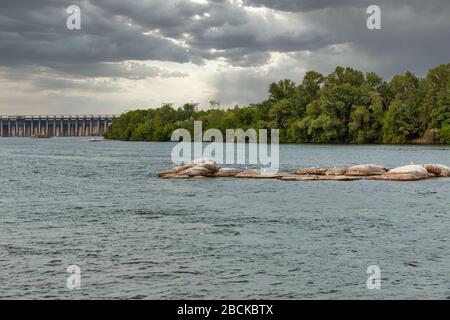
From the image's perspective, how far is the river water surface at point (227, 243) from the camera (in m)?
22.9

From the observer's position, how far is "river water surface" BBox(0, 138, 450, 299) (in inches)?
902

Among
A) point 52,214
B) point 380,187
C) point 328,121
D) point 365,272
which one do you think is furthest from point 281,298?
point 328,121

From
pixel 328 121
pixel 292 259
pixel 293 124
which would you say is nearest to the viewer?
pixel 292 259

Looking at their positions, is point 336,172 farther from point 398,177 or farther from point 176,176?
point 176,176

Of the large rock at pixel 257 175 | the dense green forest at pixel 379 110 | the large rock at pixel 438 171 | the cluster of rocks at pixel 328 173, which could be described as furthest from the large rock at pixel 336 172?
→ the dense green forest at pixel 379 110

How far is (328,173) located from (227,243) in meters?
42.6

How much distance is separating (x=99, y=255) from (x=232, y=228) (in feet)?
33.0

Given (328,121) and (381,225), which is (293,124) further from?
(381,225)

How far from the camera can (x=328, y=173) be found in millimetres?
71562

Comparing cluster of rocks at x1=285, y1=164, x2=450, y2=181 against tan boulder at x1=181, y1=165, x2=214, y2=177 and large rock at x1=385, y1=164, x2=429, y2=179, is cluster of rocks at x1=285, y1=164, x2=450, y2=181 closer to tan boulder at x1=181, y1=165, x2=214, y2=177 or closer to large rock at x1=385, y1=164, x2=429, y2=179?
large rock at x1=385, y1=164, x2=429, y2=179

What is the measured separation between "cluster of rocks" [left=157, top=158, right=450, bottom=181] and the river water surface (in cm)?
1051

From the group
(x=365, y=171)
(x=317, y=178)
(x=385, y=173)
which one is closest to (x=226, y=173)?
(x=317, y=178)

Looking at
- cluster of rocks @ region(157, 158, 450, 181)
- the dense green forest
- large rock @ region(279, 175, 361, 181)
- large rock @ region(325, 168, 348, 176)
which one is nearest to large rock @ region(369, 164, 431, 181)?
cluster of rocks @ region(157, 158, 450, 181)
